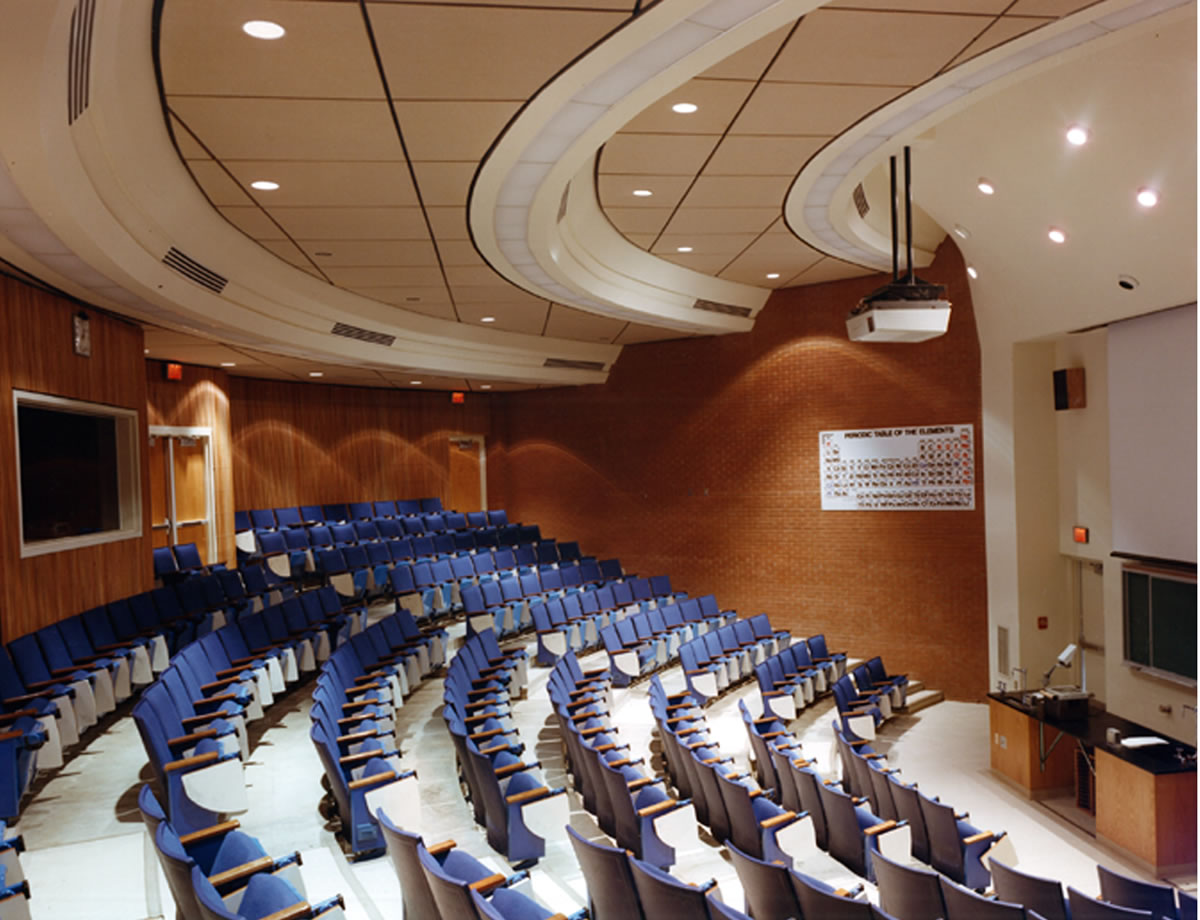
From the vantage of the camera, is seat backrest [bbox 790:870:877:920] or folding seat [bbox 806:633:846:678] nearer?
seat backrest [bbox 790:870:877:920]

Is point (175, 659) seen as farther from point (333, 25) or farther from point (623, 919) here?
point (333, 25)

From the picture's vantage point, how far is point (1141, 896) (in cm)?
298

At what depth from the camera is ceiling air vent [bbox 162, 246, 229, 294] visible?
13.2 ft

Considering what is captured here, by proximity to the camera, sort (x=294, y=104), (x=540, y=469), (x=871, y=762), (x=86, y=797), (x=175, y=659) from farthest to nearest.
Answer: (x=540, y=469)
(x=871, y=762)
(x=175, y=659)
(x=86, y=797)
(x=294, y=104)

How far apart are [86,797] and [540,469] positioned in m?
6.65

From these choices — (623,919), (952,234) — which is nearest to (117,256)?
(623,919)

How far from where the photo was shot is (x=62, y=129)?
2.49m

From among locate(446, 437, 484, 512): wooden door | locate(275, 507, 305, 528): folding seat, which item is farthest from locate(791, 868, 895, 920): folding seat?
locate(446, 437, 484, 512): wooden door

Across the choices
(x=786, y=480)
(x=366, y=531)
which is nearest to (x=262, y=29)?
(x=786, y=480)

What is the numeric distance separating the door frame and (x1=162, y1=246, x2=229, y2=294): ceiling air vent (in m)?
2.60

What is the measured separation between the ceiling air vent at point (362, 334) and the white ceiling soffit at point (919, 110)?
9.59 ft

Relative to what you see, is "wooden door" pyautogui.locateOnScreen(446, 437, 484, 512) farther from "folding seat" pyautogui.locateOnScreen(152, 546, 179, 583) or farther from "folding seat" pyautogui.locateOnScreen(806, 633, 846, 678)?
"folding seat" pyautogui.locateOnScreen(806, 633, 846, 678)

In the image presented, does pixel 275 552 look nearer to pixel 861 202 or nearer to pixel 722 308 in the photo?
pixel 722 308

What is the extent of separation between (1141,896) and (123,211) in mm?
4086
